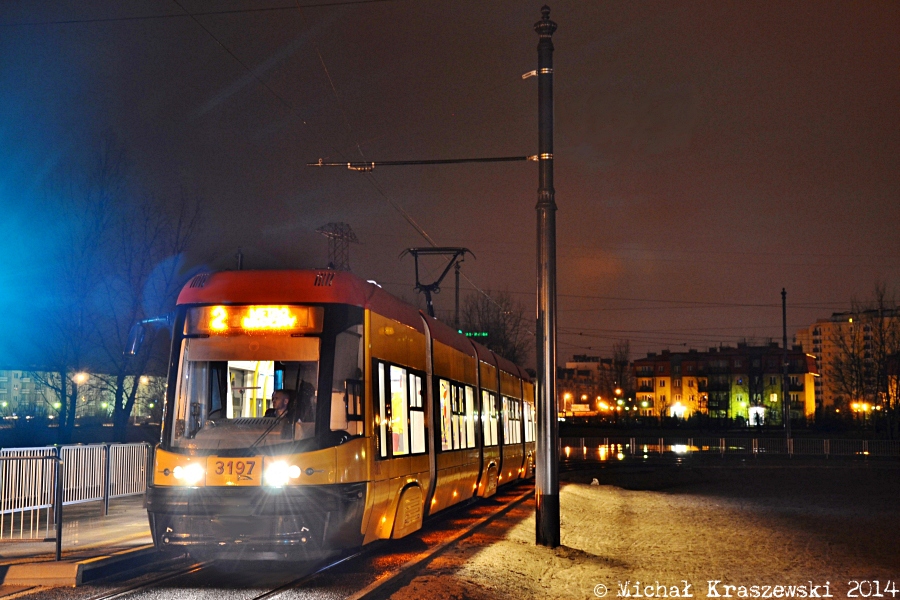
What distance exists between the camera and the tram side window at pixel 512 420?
24.6 meters

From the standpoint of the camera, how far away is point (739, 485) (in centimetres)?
3256

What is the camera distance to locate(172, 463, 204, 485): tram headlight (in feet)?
36.5

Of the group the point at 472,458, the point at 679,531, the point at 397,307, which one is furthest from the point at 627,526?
the point at 397,307

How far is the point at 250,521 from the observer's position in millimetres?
10922

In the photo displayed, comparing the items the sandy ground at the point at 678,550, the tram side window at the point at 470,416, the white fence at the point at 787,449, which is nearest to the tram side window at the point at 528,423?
the sandy ground at the point at 678,550

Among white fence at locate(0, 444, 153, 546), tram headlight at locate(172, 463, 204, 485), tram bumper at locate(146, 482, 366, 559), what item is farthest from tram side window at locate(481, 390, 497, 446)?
tram headlight at locate(172, 463, 204, 485)

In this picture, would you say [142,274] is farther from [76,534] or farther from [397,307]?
[397,307]

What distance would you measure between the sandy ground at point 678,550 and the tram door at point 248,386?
2771 millimetres

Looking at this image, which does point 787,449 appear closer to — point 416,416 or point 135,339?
point 416,416

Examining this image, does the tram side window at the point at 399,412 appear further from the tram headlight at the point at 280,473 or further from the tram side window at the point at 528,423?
the tram side window at the point at 528,423

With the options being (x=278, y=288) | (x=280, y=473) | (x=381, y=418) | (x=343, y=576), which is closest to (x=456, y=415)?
(x=381, y=418)

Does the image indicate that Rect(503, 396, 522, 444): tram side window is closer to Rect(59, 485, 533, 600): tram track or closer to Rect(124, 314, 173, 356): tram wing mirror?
Rect(59, 485, 533, 600): tram track

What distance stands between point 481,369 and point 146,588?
1147cm

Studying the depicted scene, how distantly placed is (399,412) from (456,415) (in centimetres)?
434
